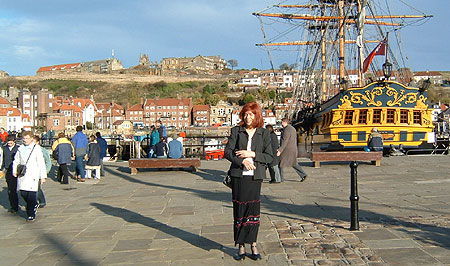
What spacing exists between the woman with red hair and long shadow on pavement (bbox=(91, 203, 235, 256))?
416mm

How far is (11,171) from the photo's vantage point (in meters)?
8.09

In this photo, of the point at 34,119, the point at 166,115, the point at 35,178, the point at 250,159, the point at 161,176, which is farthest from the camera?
the point at 166,115

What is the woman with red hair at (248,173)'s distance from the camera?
4.55m

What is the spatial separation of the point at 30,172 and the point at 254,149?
4410 millimetres

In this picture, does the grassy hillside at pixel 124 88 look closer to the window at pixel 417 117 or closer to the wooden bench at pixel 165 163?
the window at pixel 417 117

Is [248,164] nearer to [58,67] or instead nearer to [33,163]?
[33,163]

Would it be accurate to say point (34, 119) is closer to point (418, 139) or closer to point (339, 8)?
point (339, 8)

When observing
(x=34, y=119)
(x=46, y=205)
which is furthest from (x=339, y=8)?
(x=34, y=119)

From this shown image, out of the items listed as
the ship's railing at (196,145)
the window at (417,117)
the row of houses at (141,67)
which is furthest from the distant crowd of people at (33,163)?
the row of houses at (141,67)

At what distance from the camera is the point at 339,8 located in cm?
3559

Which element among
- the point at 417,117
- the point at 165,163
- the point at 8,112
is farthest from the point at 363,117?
the point at 8,112

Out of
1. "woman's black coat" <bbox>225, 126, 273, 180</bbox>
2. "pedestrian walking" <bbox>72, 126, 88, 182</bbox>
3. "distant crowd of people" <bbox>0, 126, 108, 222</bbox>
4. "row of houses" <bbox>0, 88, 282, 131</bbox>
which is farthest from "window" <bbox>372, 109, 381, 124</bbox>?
"row of houses" <bbox>0, 88, 282, 131</bbox>

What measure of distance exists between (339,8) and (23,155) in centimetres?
3299

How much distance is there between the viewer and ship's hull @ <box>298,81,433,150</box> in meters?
22.6
